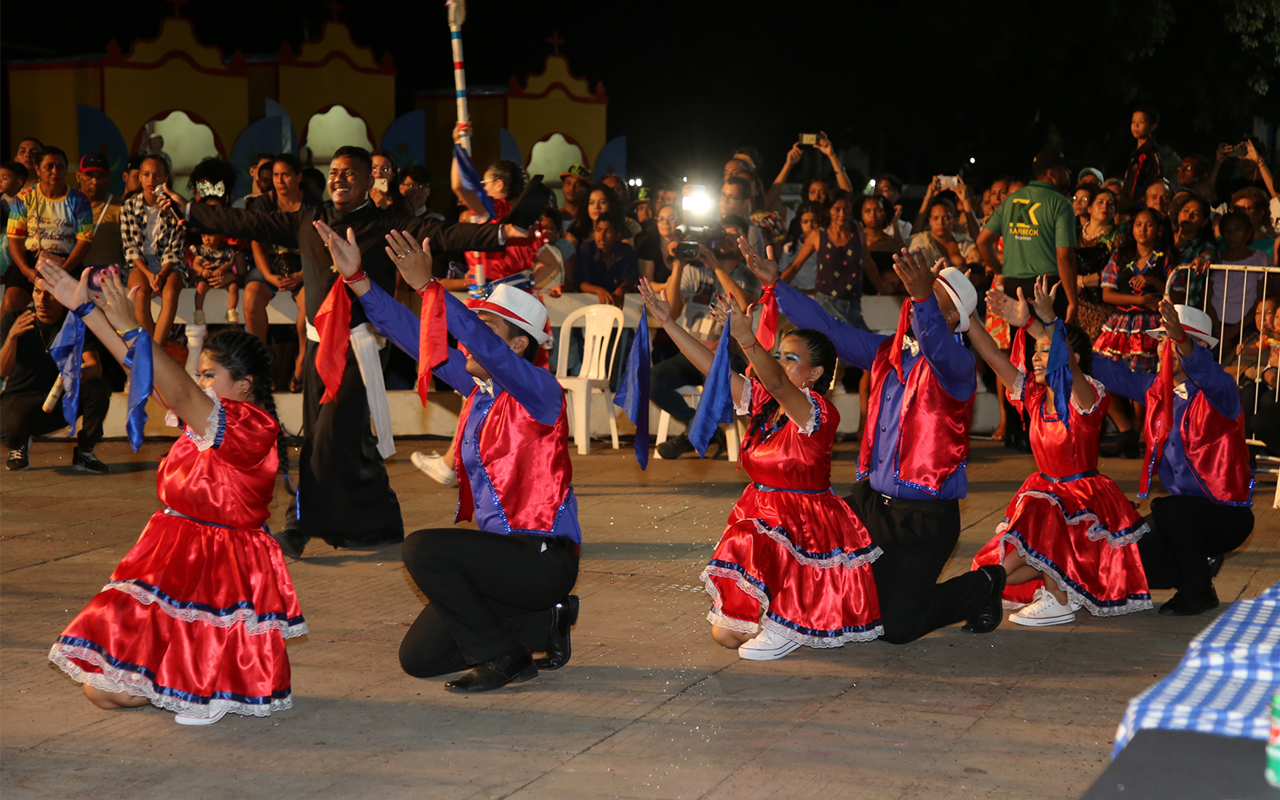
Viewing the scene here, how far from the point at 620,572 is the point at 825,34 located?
19.9m

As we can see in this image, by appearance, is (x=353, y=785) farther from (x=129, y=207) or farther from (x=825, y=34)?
(x=825, y=34)

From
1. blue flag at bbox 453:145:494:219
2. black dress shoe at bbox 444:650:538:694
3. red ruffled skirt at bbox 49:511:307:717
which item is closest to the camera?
red ruffled skirt at bbox 49:511:307:717

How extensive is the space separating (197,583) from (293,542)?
2426 millimetres

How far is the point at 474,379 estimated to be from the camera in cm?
484

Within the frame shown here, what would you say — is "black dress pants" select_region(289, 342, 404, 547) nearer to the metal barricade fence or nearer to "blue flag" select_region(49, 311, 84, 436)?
"blue flag" select_region(49, 311, 84, 436)

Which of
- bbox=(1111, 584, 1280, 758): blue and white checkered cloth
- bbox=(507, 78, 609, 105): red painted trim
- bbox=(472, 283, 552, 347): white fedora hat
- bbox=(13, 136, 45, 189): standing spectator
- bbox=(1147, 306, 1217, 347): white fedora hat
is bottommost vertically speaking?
bbox=(1111, 584, 1280, 758): blue and white checkered cloth

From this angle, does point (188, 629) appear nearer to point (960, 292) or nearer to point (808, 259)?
point (960, 292)

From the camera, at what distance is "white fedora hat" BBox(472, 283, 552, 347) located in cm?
471

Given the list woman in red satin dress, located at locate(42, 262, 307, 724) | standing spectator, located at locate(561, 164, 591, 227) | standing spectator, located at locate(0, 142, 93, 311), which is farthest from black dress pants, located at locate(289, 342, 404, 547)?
standing spectator, located at locate(561, 164, 591, 227)

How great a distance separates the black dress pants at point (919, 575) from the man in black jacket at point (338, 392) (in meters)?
2.65

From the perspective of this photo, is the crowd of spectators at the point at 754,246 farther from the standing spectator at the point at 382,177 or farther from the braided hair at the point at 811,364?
the braided hair at the point at 811,364

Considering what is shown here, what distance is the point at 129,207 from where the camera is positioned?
9766mm

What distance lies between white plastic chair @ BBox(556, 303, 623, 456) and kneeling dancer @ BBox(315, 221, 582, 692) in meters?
5.02

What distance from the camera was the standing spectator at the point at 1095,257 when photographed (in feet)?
32.4
